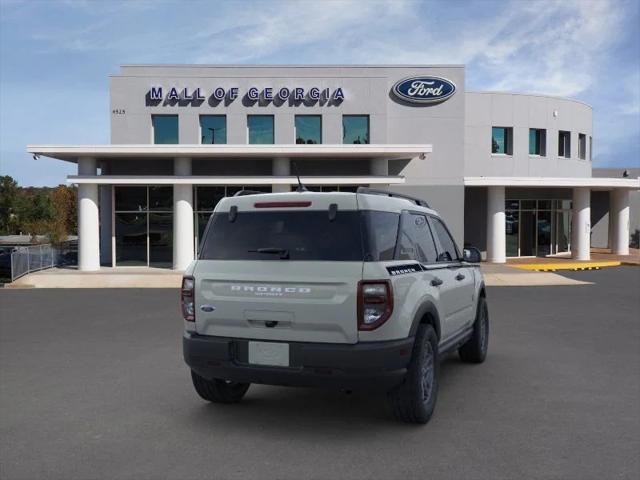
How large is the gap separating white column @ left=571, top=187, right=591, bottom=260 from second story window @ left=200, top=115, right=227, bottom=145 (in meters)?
16.8

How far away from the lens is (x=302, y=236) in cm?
494

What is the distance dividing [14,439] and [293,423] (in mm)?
2340

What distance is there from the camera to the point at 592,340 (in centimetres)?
924

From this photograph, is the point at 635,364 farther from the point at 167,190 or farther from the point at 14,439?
the point at 167,190

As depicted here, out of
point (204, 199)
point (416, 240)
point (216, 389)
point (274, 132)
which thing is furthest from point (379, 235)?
point (204, 199)

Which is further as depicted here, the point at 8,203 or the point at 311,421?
the point at 8,203

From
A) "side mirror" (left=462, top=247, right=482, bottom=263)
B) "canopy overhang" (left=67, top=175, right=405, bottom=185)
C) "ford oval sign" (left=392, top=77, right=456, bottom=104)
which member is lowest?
"side mirror" (left=462, top=247, right=482, bottom=263)

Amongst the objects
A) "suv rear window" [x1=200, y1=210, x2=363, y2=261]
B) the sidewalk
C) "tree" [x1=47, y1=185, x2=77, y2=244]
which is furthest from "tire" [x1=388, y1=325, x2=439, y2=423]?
"tree" [x1=47, y1=185, x2=77, y2=244]

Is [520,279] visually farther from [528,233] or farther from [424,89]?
[528,233]

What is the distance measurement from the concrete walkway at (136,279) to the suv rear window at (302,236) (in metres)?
13.7

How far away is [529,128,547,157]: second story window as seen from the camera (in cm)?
2902

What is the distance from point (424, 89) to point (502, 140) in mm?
5617

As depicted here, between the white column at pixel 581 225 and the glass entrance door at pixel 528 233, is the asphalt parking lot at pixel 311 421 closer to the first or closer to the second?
the white column at pixel 581 225

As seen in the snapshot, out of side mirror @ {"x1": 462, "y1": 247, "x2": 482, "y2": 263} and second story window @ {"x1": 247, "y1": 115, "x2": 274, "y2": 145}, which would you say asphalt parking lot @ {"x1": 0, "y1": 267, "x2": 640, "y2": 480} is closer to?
side mirror @ {"x1": 462, "y1": 247, "x2": 482, "y2": 263}
